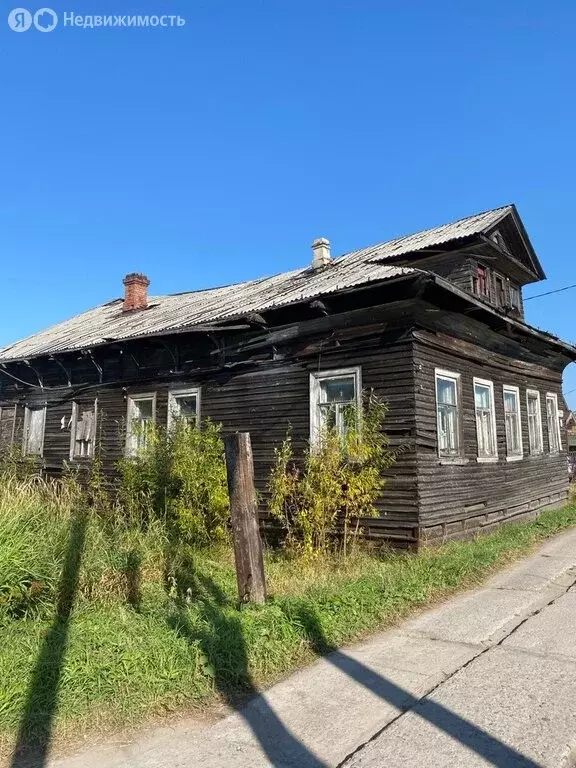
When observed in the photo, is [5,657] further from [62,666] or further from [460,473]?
[460,473]

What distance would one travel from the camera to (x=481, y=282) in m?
14.1

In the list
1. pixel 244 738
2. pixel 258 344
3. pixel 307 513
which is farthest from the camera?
pixel 258 344

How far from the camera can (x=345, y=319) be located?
10.1 metres

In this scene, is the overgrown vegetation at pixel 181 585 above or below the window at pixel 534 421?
below

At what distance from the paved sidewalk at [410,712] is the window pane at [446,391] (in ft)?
16.9

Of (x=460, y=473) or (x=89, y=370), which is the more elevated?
(x=89, y=370)

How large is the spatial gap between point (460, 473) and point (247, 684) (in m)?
7.24

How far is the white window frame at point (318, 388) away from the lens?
9.86 meters

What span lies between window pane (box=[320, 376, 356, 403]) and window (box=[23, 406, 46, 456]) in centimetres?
891

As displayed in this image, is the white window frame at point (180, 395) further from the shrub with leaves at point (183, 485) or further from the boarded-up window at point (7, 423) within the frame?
the boarded-up window at point (7, 423)

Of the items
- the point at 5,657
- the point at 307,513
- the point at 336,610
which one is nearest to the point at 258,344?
the point at 307,513

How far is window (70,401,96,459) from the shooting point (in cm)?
1432

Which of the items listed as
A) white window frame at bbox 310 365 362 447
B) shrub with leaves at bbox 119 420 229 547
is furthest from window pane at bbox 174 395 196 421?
white window frame at bbox 310 365 362 447

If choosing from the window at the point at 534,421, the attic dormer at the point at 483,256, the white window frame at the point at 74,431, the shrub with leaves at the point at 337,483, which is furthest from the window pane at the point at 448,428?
the white window frame at the point at 74,431
